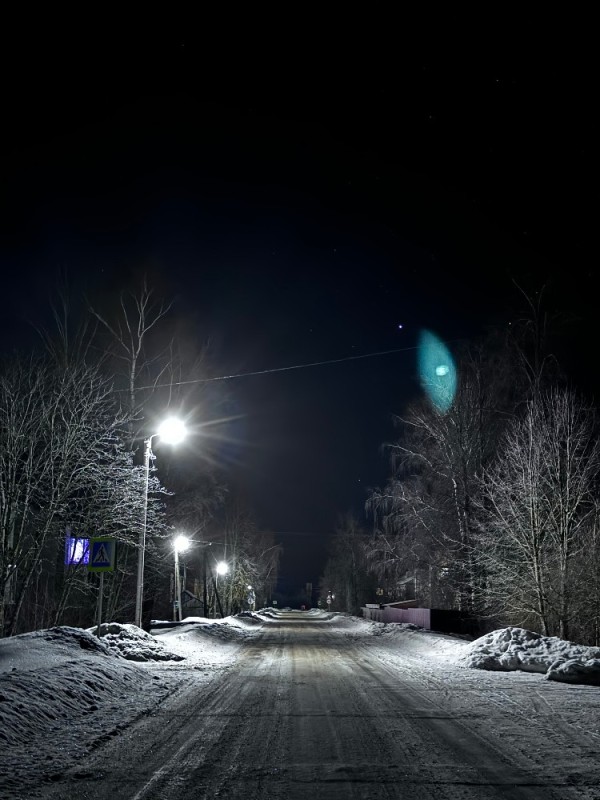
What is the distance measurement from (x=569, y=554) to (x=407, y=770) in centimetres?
1626

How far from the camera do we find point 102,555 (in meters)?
14.4

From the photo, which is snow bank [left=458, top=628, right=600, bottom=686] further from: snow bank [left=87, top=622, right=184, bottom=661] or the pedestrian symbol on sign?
the pedestrian symbol on sign

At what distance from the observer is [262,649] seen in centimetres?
2216

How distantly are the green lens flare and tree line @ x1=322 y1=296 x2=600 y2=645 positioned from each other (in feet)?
1.30

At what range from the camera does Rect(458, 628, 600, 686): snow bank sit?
12.4 metres

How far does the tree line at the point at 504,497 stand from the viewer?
20422mm

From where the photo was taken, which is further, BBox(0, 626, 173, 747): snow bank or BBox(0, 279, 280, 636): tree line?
BBox(0, 279, 280, 636): tree line

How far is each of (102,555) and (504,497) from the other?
13.5m

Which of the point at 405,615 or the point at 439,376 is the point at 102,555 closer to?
the point at 439,376

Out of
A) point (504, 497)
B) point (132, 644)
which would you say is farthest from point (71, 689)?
point (504, 497)

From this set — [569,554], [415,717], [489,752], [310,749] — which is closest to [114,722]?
[310,749]

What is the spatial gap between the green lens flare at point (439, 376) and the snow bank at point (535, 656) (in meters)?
13.2

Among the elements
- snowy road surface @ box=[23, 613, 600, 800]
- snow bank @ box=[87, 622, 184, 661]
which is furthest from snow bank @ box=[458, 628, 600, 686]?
snow bank @ box=[87, 622, 184, 661]

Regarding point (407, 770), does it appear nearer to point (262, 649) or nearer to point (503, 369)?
point (262, 649)
